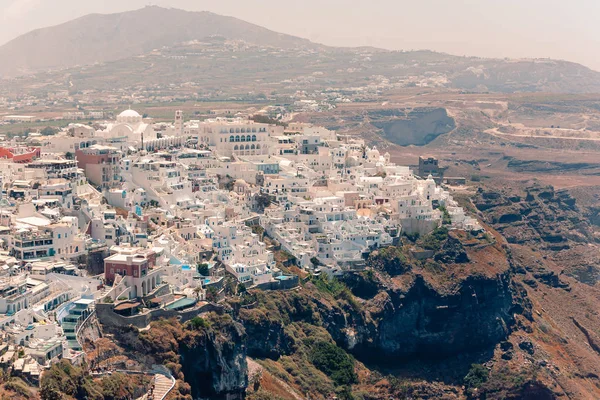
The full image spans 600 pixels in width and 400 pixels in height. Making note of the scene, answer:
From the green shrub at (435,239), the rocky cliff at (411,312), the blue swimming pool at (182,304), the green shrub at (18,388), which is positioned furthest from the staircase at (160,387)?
the green shrub at (435,239)

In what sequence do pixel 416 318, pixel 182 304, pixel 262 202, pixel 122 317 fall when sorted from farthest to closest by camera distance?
pixel 262 202 < pixel 416 318 < pixel 182 304 < pixel 122 317

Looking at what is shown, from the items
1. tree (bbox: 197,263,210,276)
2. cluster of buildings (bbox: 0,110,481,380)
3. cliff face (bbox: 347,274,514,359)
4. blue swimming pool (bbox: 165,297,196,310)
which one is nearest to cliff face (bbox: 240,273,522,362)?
cliff face (bbox: 347,274,514,359)

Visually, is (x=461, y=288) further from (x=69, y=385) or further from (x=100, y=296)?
(x=69, y=385)

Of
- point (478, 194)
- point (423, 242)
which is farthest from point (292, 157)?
point (478, 194)

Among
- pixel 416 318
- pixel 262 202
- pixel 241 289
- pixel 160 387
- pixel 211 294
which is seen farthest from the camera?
pixel 262 202

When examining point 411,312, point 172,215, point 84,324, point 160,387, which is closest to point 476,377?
point 411,312

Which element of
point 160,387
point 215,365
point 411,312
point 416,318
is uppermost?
point 160,387

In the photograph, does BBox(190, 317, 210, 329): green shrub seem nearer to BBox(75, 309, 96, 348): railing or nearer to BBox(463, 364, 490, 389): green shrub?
BBox(75, 309, 96, 348): railing

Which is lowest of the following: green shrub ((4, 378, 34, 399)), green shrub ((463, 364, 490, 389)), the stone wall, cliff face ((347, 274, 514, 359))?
green shrub ((463, 364, 490, 389))

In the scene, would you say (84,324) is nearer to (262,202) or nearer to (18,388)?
(18,388)

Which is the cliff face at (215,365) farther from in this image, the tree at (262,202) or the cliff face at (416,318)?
the tree at (262,202)
